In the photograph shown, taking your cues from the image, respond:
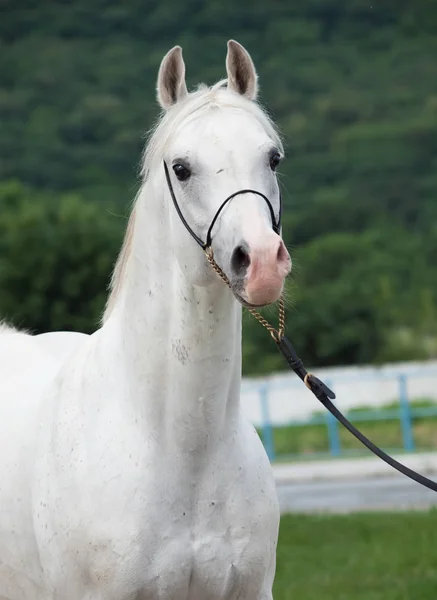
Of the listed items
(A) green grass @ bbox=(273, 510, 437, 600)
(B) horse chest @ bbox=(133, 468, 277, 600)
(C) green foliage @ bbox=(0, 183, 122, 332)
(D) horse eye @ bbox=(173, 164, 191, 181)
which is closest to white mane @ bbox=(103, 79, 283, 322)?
(D) horse eye @ bbox=(173, 164, 191, 181)

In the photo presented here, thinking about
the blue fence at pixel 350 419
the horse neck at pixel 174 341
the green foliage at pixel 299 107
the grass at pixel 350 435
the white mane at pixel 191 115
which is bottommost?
the green foliage at pixel 299 107

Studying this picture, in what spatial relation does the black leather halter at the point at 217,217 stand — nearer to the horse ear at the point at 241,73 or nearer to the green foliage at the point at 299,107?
the horse ear at the point at 241,73

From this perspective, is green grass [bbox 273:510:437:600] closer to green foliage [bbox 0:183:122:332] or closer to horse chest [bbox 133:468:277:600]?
horse chest [bbox 133:468:277:600]

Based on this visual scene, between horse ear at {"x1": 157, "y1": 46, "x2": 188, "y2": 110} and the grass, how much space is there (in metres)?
14.4

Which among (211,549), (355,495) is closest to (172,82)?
(211,549)

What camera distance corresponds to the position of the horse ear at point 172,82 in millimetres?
3746

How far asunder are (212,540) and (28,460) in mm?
807

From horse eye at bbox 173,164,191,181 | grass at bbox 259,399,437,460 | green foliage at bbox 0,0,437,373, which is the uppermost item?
horse eye at bbox 173,164,191,181

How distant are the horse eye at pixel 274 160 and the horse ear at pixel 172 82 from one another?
0.45m

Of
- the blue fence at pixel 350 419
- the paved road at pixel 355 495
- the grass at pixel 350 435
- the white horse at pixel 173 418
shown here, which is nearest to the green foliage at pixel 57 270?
the grass at pixel 350 435

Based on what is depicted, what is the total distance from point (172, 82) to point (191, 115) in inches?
10.6

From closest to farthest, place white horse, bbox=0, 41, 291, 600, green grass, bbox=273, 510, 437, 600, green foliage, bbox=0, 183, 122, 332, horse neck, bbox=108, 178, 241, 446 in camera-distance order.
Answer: white horse, bbox=0, 41, 291, 600
horse neck, bbox=108, 178, 241, 446
green grass, bbox=273, 510, 437, 600
green foliage, bbox=0, 183, 122, 332

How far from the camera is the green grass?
7.47 m

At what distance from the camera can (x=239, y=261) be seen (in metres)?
3.24
